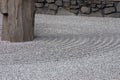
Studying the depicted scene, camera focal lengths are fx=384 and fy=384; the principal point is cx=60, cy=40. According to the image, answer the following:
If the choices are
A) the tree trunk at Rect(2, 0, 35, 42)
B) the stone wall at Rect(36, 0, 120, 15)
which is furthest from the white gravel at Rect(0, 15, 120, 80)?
the stone wall at Rect(36, 0, 120, 15)

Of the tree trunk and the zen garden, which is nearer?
the zen garden

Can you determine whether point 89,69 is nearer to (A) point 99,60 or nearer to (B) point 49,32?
(A) point 99,60

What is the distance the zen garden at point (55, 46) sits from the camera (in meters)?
4.57

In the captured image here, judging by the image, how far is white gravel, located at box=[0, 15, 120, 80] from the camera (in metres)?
4.48

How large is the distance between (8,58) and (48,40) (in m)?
1.61

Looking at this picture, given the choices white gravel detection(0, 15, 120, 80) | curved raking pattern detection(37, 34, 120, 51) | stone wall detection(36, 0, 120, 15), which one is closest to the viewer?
white gravel detection(0, 15, 120, 80)

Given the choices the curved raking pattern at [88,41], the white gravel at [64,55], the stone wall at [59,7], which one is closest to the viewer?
the white gravel at [64,55]

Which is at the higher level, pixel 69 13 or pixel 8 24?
pixel 8 24

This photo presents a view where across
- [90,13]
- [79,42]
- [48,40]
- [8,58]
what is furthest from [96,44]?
[90,13]

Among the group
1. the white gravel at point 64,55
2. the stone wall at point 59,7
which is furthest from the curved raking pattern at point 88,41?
the stone wall at point 59,7

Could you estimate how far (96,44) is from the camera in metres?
6.66

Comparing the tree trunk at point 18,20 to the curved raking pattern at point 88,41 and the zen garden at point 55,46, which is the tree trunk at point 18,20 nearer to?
the zen garden at point 55,46

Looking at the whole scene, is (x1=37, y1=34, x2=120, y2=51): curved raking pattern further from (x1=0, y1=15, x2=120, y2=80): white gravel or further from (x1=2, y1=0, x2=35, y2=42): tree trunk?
(x1=2, y1=0, x2=35, y2=42): tree trunk

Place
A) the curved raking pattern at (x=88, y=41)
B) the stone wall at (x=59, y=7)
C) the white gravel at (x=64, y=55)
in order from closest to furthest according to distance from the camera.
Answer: the white gravel at (x=64, y=55) → the curved raking pattern at (x=88, y=41) → the stone wall at (x=59, y=7)
